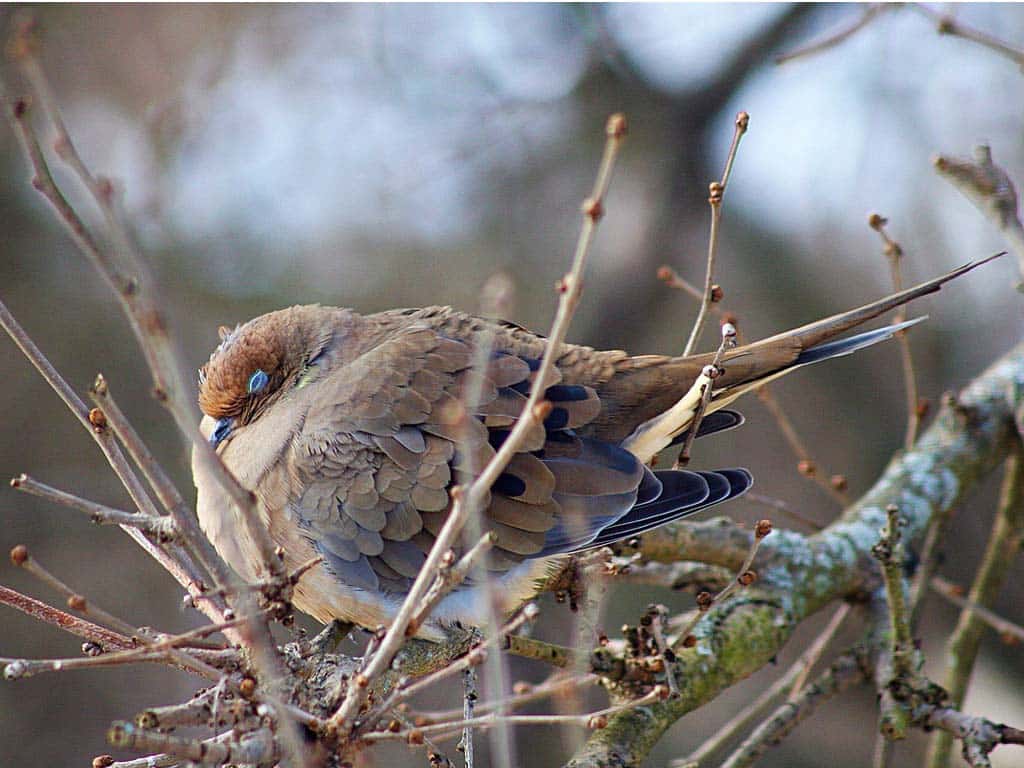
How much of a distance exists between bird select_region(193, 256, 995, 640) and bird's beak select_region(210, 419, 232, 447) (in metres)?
0.18

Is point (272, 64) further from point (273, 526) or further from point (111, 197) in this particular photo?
point (111, 197)

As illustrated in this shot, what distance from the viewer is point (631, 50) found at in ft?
20.5

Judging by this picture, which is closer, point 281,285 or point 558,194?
point 281,285

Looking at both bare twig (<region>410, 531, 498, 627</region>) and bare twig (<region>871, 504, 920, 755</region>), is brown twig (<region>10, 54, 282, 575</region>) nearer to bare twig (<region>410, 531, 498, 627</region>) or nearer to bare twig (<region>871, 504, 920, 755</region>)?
bare twig (<region>410, 531, 498, 627</region>)

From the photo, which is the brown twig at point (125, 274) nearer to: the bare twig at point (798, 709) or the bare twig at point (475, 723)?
the bare twig at point (475, 723)

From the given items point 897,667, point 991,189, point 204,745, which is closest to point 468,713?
point 204,745

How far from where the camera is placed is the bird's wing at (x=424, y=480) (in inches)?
105

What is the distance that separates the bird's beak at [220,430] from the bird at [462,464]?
0.18 metres

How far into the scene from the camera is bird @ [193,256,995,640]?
267 centimetres

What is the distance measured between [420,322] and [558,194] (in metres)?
4.35

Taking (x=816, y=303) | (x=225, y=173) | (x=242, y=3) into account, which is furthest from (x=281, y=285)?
(x=816, y=303)

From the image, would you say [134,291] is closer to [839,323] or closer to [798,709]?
[839,323]

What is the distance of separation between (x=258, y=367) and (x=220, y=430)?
0.73 ft

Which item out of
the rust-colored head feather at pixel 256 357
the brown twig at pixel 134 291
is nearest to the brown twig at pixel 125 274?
the brown twig at pixel 134 291
